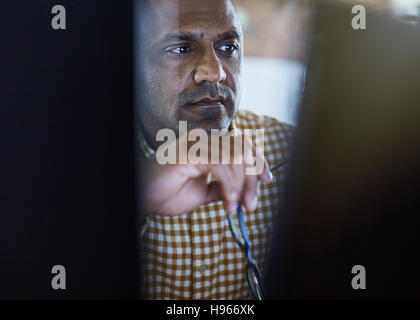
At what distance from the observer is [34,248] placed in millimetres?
852

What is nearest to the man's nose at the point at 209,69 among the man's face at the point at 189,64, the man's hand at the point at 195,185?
the man's face at the point at 189,64

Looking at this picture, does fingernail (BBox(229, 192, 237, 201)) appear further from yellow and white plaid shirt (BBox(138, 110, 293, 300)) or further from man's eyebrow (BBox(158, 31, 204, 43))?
man's eyebrow (BBox(158, 31, 204, 43))

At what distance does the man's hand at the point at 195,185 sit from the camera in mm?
825

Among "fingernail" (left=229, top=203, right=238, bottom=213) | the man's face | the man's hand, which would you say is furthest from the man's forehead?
"fingernail" (left=229, top=203, right=238, bottom=213)

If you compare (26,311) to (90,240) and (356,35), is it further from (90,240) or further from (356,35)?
(356,35)

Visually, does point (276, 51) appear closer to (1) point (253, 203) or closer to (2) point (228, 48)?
(2) point (228, 48)

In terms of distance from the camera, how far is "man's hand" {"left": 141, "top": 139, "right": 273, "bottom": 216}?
2.71 ft

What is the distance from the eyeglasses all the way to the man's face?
19 centimetres

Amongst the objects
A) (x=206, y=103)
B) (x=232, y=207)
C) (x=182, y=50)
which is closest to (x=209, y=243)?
(x=232, y=207)

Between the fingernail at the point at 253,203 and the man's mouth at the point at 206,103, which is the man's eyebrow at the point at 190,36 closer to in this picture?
the man's mouth at the point at 206,103

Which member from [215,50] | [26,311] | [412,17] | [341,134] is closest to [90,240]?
[26,311]

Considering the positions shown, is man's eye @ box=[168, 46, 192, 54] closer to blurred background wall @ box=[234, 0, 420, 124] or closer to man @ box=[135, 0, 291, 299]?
man @ box=[135, 0, 291, 299]

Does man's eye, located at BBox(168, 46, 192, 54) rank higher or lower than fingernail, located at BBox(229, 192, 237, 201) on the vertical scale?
higher

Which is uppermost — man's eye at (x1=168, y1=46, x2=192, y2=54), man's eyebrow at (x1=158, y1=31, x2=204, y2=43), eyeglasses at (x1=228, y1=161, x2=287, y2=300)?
man's eyebrow at (x1=158, y1=31, x2=204, y2=43)
